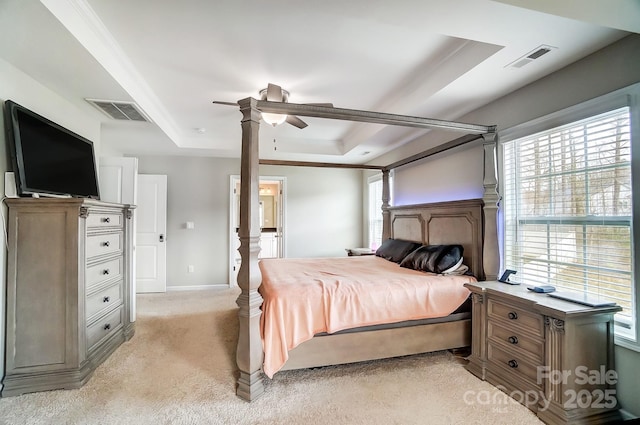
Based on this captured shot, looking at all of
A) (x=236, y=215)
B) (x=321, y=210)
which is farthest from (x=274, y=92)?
(x=321, y=210)

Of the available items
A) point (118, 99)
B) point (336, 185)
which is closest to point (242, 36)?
point (118, 99)

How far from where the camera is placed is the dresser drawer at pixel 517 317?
178cm

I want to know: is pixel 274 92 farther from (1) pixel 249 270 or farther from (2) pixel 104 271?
(2) pixel 104 271

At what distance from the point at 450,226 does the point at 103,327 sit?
3.55 metres

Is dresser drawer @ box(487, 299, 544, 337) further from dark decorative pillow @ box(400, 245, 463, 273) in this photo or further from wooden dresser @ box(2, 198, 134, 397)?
wooden dresser @ box(2, 198, 134, 397)

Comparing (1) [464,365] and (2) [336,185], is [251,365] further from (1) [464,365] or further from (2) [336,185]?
(2) [336,185]

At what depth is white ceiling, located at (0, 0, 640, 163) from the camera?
1.52 m

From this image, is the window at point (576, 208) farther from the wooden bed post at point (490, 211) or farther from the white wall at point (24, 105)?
the white wall at point (24, 105)

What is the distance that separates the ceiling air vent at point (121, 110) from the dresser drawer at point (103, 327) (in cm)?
202

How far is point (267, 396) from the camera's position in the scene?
6.21 ft

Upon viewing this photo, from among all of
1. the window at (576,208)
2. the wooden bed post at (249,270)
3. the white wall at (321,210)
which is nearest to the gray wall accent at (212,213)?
the white wall at (321,210)

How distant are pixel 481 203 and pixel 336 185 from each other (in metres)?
3.32

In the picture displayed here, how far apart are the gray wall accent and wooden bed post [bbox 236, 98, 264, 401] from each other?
10.7 feet

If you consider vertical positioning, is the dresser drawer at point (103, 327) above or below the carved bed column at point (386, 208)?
below
